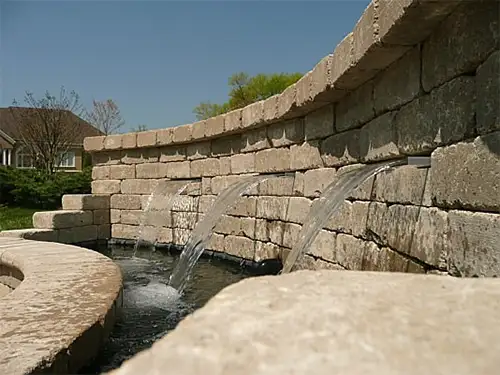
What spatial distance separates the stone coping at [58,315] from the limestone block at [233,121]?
120 inches

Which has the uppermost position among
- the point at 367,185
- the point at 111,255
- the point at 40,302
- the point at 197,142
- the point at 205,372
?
the point at 197,142

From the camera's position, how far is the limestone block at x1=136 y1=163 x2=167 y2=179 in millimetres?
9109

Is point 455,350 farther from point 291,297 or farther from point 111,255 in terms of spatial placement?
point 111,255

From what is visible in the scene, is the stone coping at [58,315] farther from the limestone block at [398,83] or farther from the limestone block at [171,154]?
the limestone block at [171,154]

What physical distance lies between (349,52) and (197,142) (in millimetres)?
4768

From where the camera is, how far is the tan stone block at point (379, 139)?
12.0 feet

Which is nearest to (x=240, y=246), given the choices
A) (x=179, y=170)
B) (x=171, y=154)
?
(x=179, y=170)

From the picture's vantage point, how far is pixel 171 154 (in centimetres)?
893

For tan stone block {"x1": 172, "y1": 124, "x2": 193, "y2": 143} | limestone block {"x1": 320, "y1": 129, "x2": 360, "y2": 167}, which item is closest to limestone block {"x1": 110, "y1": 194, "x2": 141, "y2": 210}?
tan stone block {"x1": 172, "y1": 124, "x2": 193, "y2": 143}

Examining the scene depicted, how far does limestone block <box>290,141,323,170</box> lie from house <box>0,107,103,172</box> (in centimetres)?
2657

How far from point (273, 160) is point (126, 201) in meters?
4.22

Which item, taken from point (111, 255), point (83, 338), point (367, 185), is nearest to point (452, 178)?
point (367, 185)

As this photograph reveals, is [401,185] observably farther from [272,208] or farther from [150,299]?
[272,208]

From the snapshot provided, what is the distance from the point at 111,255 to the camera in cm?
827
